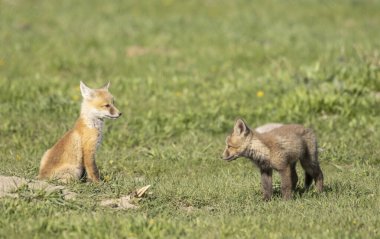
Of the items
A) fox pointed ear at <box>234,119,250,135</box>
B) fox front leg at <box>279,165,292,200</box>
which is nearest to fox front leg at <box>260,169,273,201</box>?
fox front leg at <box>279,165,292,200</box>

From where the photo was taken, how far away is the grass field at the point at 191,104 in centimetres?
762

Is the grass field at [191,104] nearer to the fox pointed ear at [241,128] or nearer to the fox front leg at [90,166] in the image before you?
the fox front leg at [90,166]

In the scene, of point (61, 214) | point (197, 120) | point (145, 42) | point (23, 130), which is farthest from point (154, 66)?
point (61, 214)

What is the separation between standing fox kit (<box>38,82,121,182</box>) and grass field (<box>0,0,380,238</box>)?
38 centimetres

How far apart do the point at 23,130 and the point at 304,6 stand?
12.9 meters

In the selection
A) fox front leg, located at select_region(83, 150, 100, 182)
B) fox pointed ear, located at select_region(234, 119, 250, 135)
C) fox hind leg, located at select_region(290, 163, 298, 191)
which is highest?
fox pointed ear, located at select_region(234, 119, 250, 135)

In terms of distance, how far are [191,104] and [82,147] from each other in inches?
190

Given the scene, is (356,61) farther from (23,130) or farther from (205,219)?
(205,219)

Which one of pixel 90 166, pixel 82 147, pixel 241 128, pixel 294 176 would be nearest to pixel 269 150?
pixel 241 128

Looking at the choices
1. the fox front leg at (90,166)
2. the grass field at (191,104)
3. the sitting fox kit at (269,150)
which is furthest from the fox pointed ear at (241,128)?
the fox front leg at (90,166)

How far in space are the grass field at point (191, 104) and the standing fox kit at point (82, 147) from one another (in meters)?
0.38

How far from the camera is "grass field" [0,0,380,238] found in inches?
300

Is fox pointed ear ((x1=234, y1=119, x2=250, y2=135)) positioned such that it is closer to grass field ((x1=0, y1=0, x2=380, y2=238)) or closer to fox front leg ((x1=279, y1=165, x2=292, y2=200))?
fox front leg ((x1=279, y1=165, x2=292, y2=200))

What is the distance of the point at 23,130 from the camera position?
12.2m
